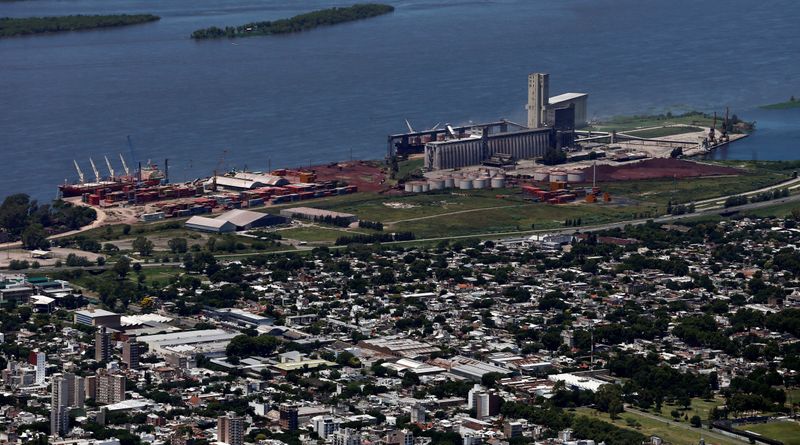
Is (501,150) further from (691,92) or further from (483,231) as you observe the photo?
(691,92)

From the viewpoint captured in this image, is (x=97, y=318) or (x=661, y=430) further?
(x=97, y=318)

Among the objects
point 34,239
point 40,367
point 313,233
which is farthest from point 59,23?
point 40,367

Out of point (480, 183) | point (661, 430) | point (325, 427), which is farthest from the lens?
point (480, 183)

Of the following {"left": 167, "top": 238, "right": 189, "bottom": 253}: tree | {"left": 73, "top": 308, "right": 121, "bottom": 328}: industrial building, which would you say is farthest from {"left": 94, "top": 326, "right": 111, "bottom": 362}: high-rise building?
{"left": 167, "top": 238, "right": 189, "bottom": 253}: tree

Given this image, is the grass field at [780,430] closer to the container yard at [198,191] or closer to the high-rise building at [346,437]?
the high-rise building at [346,437]

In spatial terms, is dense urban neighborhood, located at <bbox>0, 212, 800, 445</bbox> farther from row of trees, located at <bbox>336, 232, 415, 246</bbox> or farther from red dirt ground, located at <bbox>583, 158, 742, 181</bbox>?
red dirt ground, located at <bbox>583, 158, 742, 181</bbox>

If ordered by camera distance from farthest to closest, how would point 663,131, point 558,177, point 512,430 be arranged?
1. point 663,131
2. point 558,177
3. point 512,430

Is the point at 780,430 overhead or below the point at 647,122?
overhead

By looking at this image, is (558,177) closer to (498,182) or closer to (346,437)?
(498,182)

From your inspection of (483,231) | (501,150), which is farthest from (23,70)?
(483,231)
